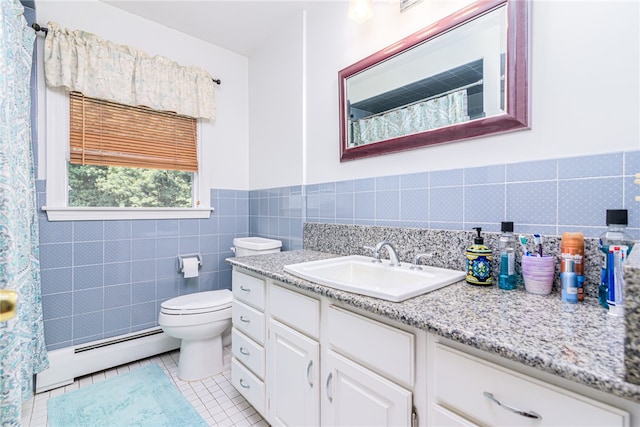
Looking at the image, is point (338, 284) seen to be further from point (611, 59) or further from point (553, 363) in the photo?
point (611, 59)

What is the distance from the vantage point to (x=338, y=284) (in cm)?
100

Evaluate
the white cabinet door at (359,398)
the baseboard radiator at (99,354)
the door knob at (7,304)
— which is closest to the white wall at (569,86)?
the white cabinet door at (359,398)

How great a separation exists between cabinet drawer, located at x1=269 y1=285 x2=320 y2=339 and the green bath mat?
0.80 meters

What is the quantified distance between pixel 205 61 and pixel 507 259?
8.42 ft

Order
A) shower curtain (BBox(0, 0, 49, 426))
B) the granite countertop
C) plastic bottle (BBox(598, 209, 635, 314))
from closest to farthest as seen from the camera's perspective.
→ the granite countertop < plastic bottle (BBox(598, 209, 635, 314)) < shower curtain (BBox(0, 0, 49, 426))

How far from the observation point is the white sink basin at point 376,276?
917mm

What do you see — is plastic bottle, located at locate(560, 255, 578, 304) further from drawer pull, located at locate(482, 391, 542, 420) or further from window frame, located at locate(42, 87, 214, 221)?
window frame, located at locate(42, 87, 214, 221)

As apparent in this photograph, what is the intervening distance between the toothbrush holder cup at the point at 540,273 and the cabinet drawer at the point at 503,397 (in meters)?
0.43

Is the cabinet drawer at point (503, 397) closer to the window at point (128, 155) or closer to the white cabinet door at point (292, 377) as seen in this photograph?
the white cabinet door at point (292, 377)

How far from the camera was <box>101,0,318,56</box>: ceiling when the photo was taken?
1.97 m

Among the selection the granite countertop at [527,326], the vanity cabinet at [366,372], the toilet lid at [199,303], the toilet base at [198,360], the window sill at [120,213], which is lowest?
the toilet base at [198,360]

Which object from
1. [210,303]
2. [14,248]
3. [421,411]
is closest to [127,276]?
[210,303]

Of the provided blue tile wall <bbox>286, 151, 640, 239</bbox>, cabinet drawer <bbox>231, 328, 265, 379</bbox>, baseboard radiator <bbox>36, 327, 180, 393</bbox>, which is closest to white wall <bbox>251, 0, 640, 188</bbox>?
blue tile wall <bbox>286, 151, 640, 239</bbox>

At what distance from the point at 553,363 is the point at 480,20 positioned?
48.5 inches
